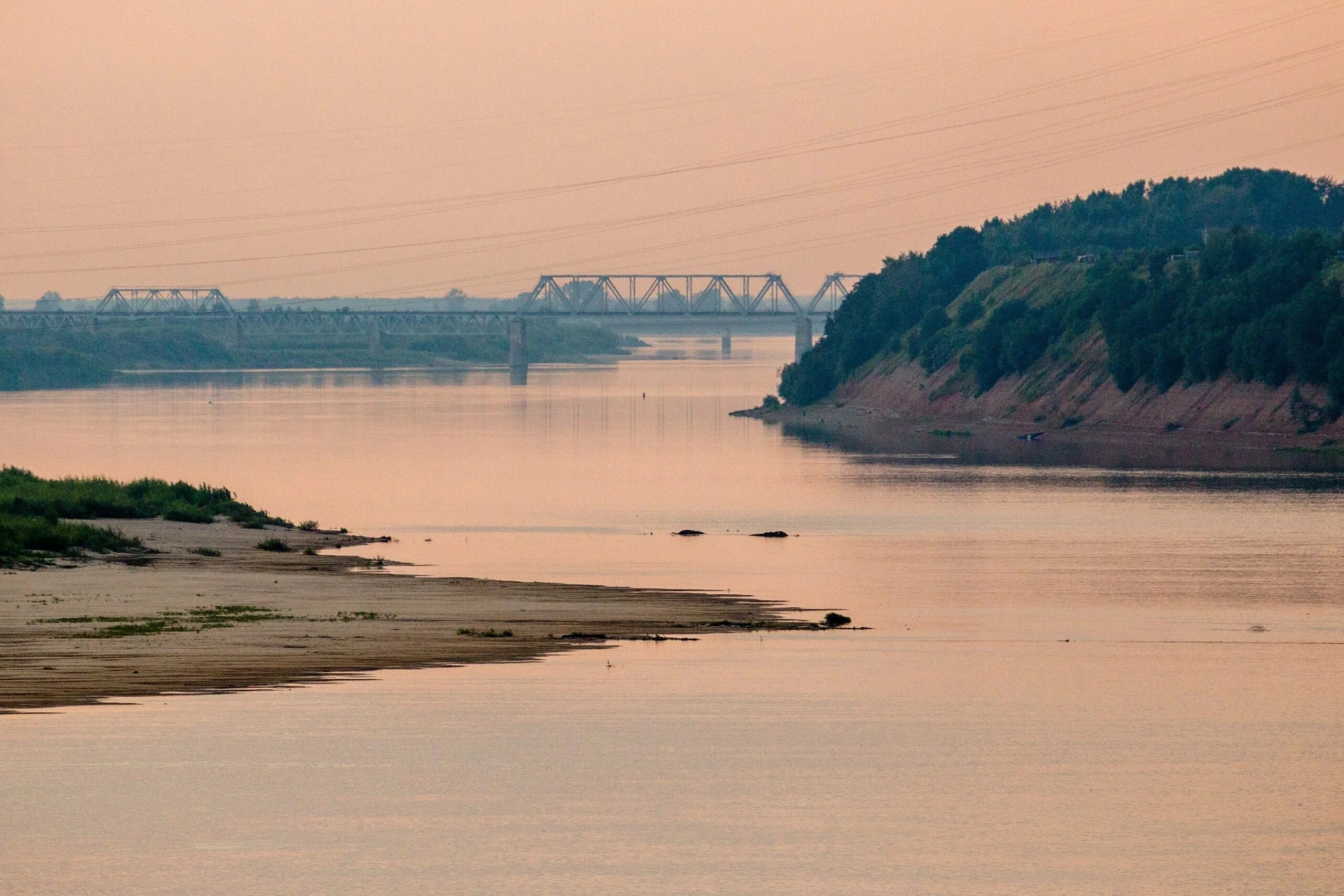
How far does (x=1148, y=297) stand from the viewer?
438 feet

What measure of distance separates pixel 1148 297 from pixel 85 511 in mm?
94747

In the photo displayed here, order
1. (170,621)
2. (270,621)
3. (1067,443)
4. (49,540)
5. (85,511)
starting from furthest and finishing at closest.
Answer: (1067,443) < (85,511) < (49,540) < (270,621) < (170,621)

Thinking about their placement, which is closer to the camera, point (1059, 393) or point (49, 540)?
point (49, 540)

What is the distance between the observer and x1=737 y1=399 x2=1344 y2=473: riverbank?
96.3m

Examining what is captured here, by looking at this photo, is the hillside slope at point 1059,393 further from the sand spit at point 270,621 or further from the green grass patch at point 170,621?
the green grass patch at point 170,621

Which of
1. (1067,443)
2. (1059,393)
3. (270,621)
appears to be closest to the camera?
(270,621)

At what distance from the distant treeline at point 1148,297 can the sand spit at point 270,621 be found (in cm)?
7630

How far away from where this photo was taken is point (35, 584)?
36.5 m

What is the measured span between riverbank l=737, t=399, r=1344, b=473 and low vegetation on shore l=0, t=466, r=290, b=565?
50.1 meters

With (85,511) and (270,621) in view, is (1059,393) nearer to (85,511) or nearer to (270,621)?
(85,511)

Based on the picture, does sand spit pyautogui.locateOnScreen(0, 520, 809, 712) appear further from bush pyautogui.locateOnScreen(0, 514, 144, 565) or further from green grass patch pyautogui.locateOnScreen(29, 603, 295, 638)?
bush pyautogui.locateOnScreen(0, 514, 144, 565)

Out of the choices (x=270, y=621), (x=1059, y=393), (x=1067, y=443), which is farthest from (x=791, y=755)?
(x=1059, y=393)

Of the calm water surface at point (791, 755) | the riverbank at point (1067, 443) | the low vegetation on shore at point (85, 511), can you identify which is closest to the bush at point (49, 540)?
the low vegetation on shore at point (85, 511)

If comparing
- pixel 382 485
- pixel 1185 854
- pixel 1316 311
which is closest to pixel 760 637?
pixel 1185 854
